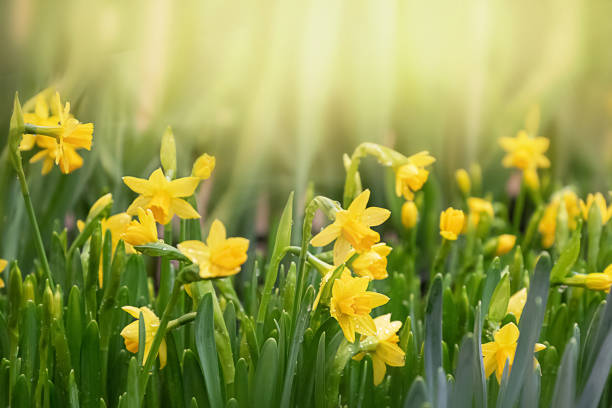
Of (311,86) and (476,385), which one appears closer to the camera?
(476,385)

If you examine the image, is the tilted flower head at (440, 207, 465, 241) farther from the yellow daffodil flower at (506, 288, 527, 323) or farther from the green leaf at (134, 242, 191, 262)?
the green leaf at (134, 242, 191, 262)

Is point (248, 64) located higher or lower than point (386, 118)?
higher

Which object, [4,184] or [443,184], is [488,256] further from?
[4,184]

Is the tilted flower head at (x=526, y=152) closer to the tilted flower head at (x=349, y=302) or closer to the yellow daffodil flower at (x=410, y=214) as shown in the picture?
the yellow daffodil flower at (x=410, y=214)

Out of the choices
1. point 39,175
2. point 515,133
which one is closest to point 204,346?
point 39,175

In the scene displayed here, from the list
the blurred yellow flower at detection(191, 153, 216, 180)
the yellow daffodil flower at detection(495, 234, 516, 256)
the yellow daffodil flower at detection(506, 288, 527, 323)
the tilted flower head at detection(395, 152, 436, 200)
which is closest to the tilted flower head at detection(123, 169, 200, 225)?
the blurred yellow flower at detection(191, 153, 216, 180)

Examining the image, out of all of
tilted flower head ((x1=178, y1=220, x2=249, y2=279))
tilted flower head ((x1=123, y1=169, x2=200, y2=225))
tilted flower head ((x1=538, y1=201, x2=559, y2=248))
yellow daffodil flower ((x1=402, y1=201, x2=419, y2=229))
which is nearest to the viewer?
tilted flower head ((x1=178, y1=220, x2=249, y2=279))

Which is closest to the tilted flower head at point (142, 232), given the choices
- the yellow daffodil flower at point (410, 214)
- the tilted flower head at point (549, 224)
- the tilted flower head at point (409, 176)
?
the tilted flower head at point (409, 176)

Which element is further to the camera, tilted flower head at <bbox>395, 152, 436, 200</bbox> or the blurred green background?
the blurred green background
